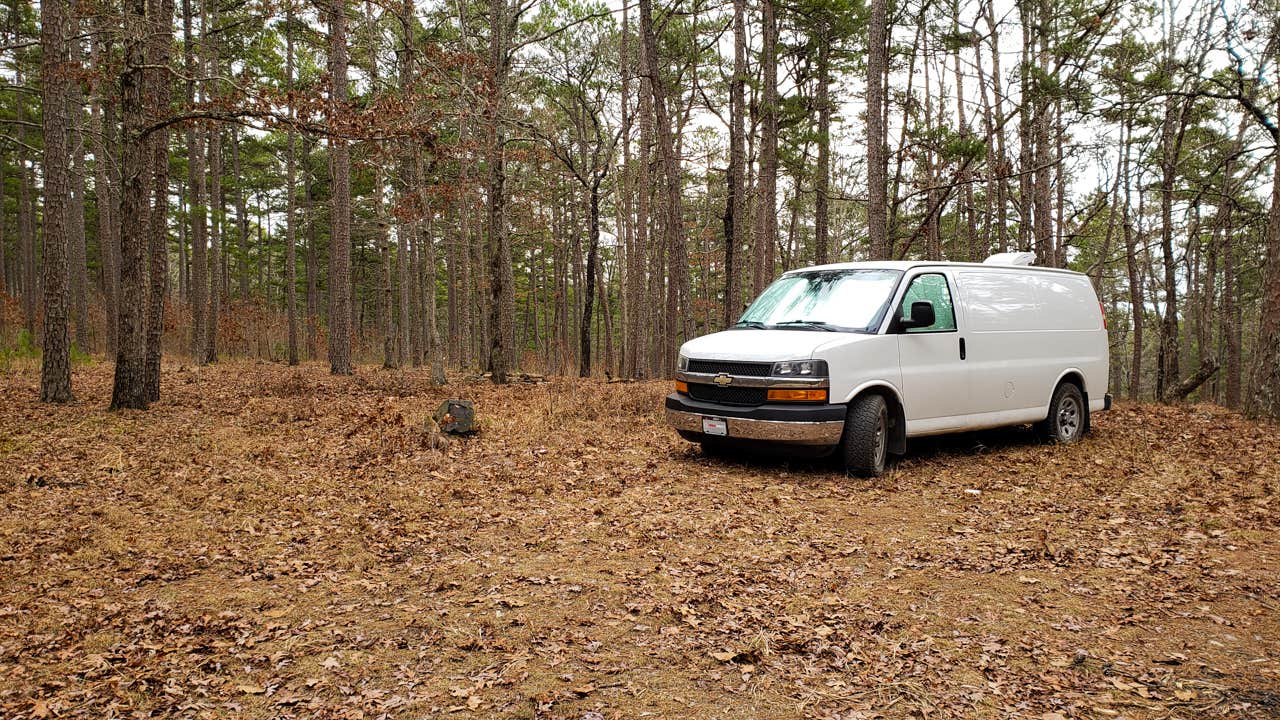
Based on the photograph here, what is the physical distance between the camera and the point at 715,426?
717 cm

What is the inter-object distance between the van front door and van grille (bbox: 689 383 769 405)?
1.57m

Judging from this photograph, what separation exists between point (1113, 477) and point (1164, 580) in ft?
10.2

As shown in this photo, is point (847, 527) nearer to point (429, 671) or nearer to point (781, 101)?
point (429, 671)

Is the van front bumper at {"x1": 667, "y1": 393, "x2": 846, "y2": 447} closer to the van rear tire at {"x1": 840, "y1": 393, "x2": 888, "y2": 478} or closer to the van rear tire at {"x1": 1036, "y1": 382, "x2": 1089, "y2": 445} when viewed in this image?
the van rear tire at {"x1": 840, "y1": 393, "x2": 888, "y2": 478}

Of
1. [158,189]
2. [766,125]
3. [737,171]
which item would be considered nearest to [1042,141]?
[766,125]

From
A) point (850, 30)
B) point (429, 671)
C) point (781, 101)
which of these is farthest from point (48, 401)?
point (850, 30)

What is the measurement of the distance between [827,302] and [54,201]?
35.3 ft

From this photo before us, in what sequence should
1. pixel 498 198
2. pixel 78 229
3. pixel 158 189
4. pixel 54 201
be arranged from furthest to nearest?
pixel 78 229 < pixel 498 198 < pixel 158 189 < pixel 54 201

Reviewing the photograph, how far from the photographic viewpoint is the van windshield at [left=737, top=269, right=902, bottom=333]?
23.8ft

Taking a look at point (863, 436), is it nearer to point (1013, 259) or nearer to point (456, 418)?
point (1013, 259)

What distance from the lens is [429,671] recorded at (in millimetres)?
3359

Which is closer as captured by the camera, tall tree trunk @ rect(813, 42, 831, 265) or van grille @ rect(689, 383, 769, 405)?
van grille @ rect(689, 383, 769, 405)

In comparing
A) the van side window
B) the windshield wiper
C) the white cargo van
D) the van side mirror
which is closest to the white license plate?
the white cargo van

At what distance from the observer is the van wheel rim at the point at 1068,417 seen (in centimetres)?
888
